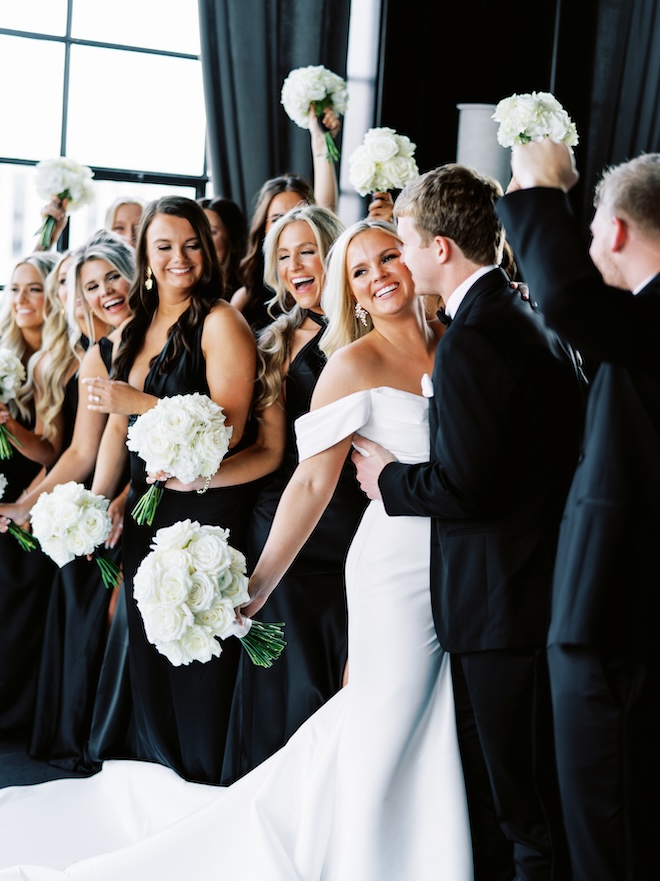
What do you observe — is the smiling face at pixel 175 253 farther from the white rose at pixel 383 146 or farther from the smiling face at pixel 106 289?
the white rose at pixel 383 146

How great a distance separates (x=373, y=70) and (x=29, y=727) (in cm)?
493

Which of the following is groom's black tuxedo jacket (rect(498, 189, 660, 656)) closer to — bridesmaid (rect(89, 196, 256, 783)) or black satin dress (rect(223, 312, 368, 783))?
black satin dress (rect(223, 312, 368, 783))

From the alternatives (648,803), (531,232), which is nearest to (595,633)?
(648,803)

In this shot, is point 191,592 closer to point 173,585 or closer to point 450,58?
point 173,585

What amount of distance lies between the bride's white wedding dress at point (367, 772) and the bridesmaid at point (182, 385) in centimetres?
88

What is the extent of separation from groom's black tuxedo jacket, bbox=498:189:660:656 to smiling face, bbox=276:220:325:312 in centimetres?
183

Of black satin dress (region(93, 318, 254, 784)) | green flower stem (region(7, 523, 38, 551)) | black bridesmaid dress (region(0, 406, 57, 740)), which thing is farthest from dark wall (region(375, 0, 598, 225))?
green flower stem (region(7, 523, 38, 551))

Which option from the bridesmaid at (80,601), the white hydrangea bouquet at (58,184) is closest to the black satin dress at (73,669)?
the bridesmaid at (80,601)

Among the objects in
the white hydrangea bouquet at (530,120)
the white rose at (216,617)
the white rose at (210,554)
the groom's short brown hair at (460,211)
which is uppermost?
the white hydrangea bouquet at (530,120)

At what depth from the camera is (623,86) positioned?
301 inches

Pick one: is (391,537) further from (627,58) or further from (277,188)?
(627,58)

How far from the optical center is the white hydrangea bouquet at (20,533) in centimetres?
429

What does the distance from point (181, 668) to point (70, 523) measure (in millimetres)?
693

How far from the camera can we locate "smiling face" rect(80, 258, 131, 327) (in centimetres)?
423
